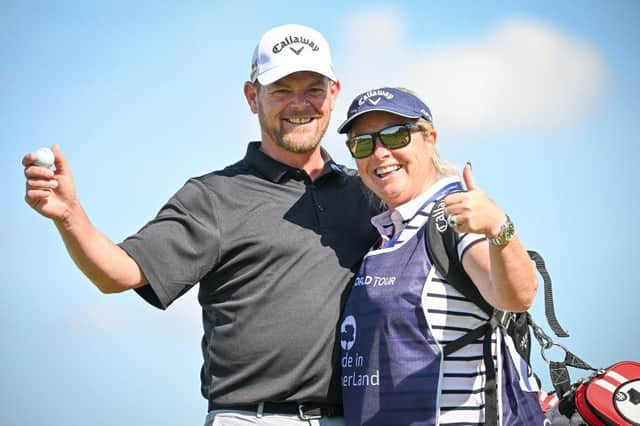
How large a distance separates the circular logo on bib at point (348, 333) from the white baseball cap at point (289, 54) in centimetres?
207

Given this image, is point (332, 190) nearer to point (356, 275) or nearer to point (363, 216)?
point (363, 216)

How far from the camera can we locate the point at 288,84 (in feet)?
20.0

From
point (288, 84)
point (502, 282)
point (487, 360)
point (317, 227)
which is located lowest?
point (487, 360)

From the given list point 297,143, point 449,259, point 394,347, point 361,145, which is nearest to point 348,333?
point 394,347

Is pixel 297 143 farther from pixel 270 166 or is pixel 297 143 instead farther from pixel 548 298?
pixel 548 298

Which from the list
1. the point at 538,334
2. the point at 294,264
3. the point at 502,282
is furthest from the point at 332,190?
the point at 502,282

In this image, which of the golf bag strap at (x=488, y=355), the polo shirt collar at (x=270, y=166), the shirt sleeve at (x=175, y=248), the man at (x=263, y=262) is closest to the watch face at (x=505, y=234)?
the golf bag strap at (x=488, y=355)

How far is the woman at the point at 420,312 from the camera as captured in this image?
13.1 ft

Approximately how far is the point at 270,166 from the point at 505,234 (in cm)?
260

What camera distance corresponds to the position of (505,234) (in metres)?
3.73

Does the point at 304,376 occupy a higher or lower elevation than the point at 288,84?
lower

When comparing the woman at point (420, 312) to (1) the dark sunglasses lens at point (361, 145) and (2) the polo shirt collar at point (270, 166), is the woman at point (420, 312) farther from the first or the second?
(2) the polo shirt collar at point (270, 166)

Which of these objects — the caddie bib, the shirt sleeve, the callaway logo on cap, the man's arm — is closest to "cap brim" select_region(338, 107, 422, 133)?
the callaway logo on cap

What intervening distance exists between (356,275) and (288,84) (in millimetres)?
1719
